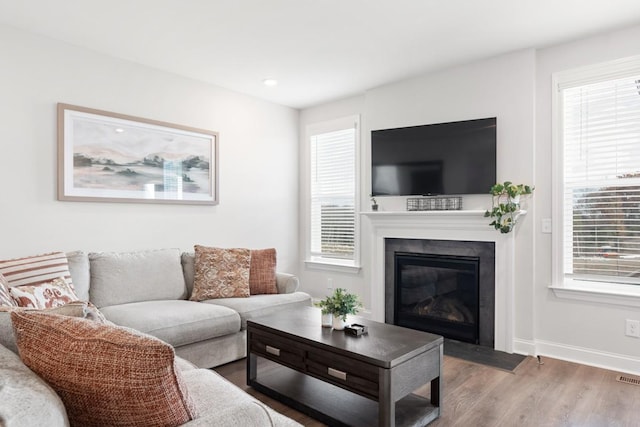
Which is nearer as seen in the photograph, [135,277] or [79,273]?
[79,273]

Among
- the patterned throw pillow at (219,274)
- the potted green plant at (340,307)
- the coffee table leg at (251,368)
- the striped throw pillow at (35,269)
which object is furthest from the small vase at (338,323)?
the striped throw pillow at (35,269)

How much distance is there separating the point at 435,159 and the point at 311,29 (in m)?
1.70

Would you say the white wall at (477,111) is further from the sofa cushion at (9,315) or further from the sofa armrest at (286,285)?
the sofa cushion at (9,315)

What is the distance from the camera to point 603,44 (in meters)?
3.20

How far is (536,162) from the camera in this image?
11.4 feet

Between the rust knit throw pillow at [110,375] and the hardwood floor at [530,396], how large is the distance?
5.00 feet

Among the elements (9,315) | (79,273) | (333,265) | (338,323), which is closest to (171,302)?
(79,273)

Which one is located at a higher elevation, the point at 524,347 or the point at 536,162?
the point at 536,162

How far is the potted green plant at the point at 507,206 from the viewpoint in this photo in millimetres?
3395

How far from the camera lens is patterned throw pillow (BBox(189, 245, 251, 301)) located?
11.6 ft

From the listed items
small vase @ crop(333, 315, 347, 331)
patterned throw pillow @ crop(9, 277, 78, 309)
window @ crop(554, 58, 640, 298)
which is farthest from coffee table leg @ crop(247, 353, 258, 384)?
window @ crop(554, 58, 640, 298)

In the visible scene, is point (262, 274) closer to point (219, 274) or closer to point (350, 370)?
point (219, 274)

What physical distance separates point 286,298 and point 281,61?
84.7 inches

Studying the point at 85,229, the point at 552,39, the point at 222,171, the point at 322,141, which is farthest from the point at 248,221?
the point at 552,39
